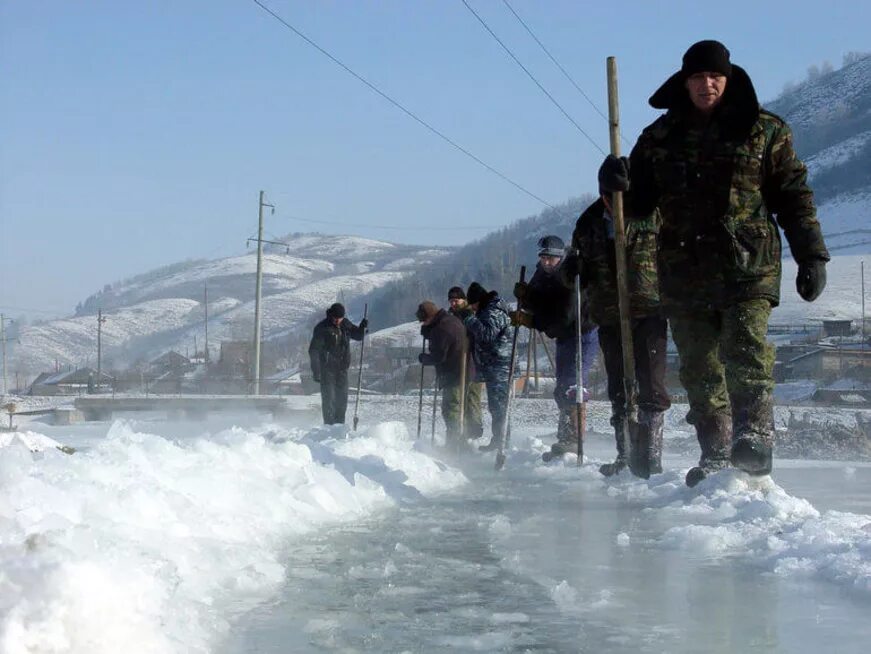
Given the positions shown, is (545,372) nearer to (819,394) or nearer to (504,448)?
(819,394)

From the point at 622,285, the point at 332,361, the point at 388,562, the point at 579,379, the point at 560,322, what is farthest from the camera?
the point at 332,361

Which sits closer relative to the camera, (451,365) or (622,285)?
(622,285)

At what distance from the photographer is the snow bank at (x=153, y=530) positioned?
301 centimetres

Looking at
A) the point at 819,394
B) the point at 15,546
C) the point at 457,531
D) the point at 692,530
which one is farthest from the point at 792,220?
the point at 819,394

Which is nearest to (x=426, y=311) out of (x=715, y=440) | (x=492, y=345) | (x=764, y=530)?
(x=492, y=345)

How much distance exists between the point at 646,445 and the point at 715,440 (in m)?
0.75

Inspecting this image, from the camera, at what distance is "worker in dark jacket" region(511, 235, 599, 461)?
10.0 meters

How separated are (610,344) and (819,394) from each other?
116ft

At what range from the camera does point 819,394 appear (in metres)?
41.6

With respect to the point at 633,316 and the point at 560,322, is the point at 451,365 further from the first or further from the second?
the point at 633,316

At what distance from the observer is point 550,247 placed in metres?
10.6

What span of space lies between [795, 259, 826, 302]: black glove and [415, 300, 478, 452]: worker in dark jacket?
652cm

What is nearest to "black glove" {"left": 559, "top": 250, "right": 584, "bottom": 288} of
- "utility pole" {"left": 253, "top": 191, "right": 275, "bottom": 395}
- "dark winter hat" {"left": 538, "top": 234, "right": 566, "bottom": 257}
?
"dark winter hat" {"left": 538, "top": 234, "right": 566, "bottom": 257}

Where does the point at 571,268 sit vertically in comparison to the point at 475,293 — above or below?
below
